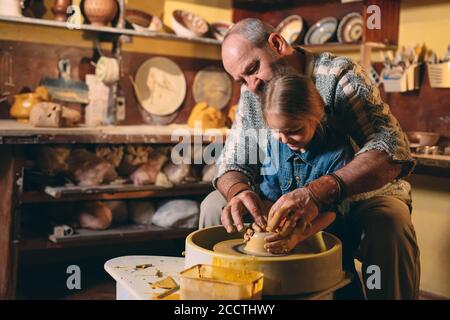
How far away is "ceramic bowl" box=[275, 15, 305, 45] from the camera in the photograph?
14.6 ft

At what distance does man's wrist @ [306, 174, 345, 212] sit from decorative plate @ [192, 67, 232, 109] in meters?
2.78

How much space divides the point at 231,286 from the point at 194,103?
10.7 feet

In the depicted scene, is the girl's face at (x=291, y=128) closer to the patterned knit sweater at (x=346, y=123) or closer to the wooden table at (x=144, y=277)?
the patterned knit sweater at (x=346, y=123)

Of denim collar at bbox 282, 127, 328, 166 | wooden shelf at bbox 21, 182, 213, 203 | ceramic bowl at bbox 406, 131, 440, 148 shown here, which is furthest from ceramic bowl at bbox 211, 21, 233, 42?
denim collar at bbox 282, 127, 328, 166

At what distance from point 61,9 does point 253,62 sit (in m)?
2.01

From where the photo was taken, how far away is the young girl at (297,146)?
193cm

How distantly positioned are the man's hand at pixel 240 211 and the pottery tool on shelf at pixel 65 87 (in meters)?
2.30

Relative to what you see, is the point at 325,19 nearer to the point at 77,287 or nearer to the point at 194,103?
the point at 194,103

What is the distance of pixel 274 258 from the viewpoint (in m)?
1.74

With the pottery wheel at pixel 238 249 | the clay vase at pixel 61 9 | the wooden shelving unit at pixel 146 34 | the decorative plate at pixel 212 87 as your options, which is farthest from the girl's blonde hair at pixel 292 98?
the decorative plate at pixel 212 87

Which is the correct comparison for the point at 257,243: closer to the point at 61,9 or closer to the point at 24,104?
the point at 24,104

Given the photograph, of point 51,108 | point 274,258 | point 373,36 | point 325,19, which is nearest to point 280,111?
point 274,258

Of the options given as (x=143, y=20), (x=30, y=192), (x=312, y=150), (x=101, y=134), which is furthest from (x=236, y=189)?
(x=143, y=20)

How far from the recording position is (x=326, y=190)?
1998mm
